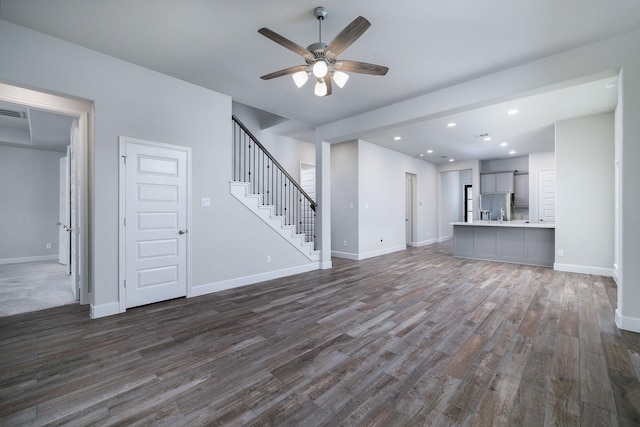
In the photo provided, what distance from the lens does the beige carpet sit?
369cm

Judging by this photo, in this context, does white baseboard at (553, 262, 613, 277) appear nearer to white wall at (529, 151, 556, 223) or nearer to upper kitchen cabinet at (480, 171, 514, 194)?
white wall at (529, 151, 556, 223)

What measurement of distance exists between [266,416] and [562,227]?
6.39m

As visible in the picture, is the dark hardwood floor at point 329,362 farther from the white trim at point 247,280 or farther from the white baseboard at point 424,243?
the white baseboard at point 424,243

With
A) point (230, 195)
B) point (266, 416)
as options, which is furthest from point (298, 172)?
point (266, 416)

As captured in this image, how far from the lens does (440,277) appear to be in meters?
5.03

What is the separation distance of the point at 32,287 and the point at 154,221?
278 cm

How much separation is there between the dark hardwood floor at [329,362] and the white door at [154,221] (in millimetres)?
322

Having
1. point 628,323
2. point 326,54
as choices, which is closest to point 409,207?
point 628,323

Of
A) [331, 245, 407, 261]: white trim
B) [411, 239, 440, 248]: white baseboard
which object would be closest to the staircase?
[331, 245, 407, 261]: white trim

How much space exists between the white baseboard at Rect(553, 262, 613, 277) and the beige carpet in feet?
27.1

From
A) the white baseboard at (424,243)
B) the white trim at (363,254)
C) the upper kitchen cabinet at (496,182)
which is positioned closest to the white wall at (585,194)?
the white trim at (363,254)

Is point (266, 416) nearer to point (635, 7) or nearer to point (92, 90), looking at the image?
point (92, 90)

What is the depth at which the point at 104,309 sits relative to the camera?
3.29 m

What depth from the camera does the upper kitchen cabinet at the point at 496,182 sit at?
9.02 m
